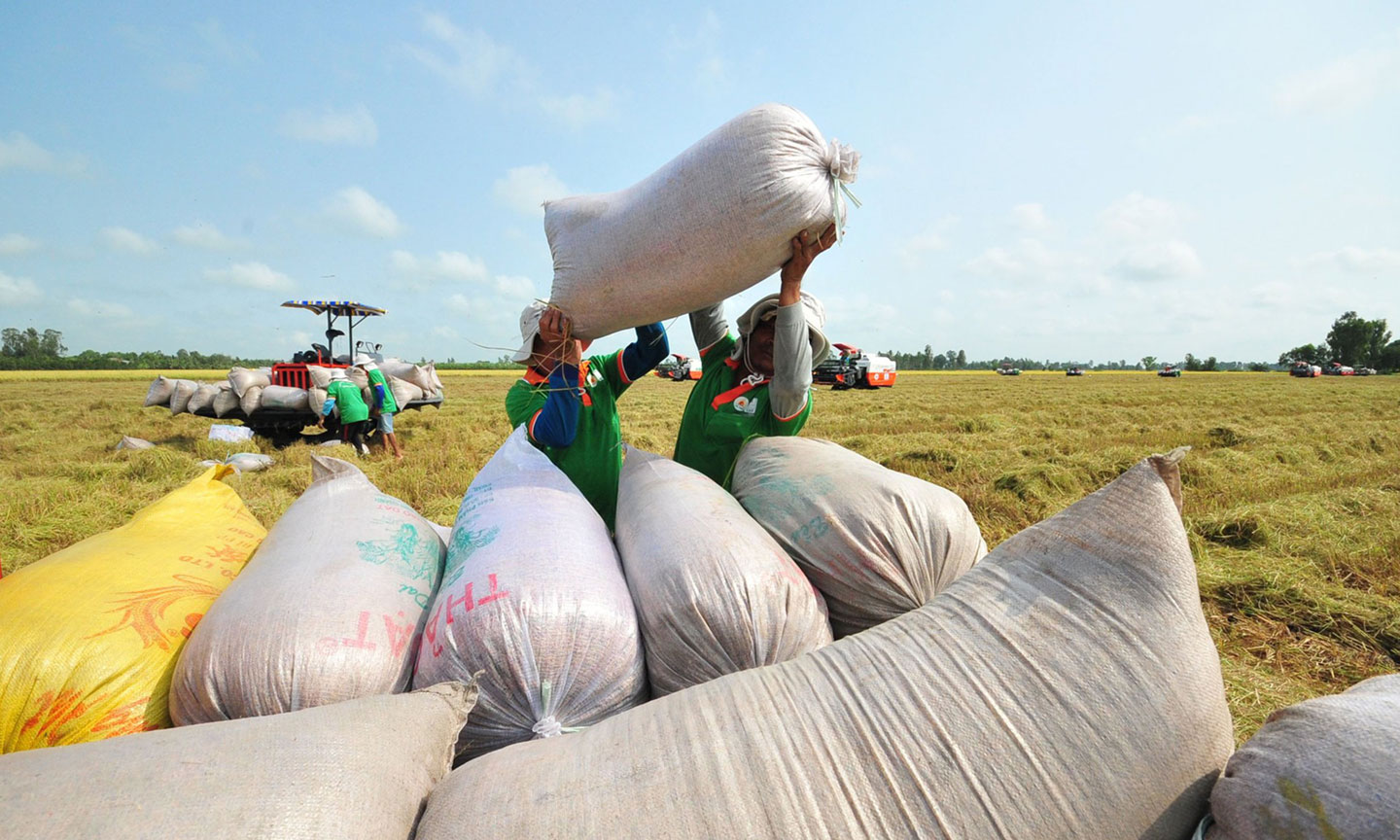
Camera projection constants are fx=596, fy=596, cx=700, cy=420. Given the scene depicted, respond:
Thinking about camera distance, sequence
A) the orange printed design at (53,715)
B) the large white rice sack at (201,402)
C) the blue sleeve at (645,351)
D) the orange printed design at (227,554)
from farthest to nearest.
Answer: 1. the large white rice sack at (201,402)
2. the blue sleeve at (645,351)
3. the orange printed design at (227,554)
4. the orange printed design at (53,715)

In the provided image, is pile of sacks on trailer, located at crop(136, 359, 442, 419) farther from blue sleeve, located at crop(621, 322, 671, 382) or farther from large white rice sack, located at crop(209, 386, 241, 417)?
blue sleeve, located at crop(621, 322, 671, 382)

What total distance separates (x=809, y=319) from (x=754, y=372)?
0.31 metres

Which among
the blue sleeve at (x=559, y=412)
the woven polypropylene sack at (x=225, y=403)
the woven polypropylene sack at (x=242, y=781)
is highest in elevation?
the blue sleeve at (x=559, y=412)

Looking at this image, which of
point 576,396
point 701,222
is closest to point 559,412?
point 576,396

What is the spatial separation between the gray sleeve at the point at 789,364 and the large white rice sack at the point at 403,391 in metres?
9.10

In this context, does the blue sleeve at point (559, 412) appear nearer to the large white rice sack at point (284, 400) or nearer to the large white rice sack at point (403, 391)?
the large white rice sack at point (284, 400)

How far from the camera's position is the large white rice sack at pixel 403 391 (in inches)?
386

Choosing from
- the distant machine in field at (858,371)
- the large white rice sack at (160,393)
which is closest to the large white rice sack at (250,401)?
the large white rice sack at (160,393)

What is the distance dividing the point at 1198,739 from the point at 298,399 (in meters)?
10.3

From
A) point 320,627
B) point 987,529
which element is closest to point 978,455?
point 987,529

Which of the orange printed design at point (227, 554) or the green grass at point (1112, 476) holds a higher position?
the orange printed design at point (227, 554)

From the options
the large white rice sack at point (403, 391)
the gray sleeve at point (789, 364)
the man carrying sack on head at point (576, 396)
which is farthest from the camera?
the large white rice sack at point (403, 391)

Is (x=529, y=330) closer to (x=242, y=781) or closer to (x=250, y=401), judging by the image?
(x=242, y=781)

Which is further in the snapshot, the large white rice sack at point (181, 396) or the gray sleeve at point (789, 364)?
the large white rice sack at point (181, 396)
